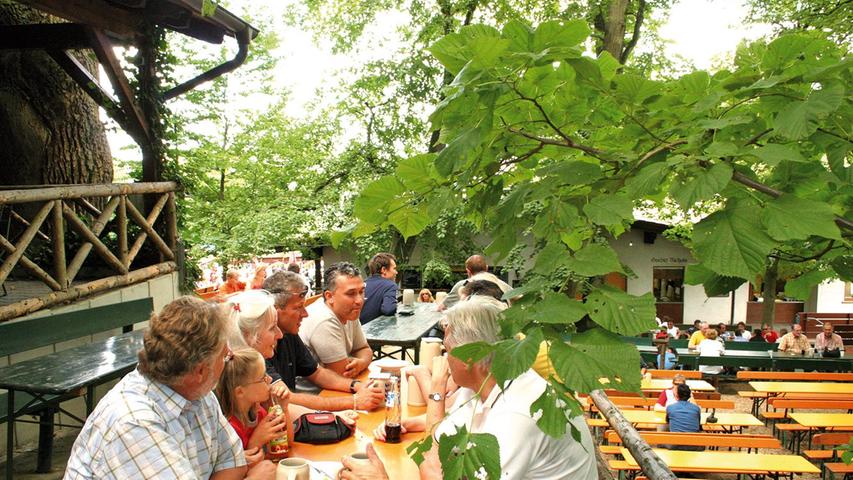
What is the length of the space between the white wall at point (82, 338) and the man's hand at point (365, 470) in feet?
11.2

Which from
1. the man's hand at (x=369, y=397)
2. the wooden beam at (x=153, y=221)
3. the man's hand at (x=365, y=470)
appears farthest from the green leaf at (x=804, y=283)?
the wooden beam at (x=153, y=221)

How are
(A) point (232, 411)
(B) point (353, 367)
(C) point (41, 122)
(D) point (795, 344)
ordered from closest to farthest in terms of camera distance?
1. (A) point (232, 411)
2. (B) point (353, 367)
3. (C) point (41, 122)
4. (D) point (795, 344)

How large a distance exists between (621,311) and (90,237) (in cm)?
634

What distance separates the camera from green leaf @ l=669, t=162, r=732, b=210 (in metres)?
0.95

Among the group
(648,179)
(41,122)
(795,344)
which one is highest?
(41,122)

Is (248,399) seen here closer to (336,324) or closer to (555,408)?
(555,408)

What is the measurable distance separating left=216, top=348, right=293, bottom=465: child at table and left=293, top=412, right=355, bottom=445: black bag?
0.90ft

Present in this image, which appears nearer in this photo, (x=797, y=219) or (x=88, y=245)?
(x=797, y=219)

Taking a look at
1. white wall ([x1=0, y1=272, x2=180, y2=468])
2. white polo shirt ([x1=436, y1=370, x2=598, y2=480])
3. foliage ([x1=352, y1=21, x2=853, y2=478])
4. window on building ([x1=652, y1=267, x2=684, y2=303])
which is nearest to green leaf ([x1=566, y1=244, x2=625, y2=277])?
foliage ([x1=352, y1=21, x2=853, y2=478])

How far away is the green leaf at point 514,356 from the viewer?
3.23ft

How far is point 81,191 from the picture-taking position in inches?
239

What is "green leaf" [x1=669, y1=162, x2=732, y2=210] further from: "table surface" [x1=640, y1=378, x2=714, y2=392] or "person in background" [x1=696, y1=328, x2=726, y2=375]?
"person in background" [x1=696, y1=328, x2=726, y2=375]

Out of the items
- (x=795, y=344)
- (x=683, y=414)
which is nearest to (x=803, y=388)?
(x=683, y=414)

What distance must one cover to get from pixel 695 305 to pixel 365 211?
2497cm
